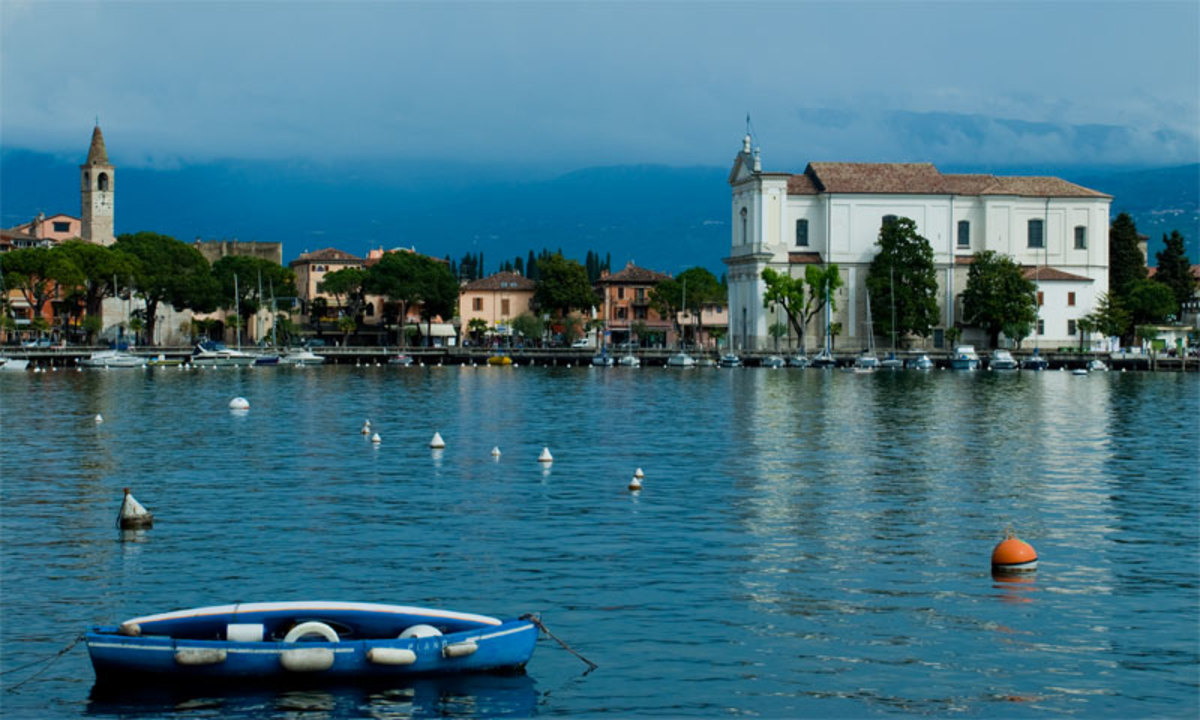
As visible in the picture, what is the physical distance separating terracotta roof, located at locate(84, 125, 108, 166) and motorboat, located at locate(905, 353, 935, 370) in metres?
90.8

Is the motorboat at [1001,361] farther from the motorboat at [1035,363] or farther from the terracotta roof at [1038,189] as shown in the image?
the terracotta roof at [1038,189]

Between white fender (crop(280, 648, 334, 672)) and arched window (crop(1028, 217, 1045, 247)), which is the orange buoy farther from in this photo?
arched window (crop(1028, 217, 1045, 247))

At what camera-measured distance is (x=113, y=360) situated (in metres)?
120

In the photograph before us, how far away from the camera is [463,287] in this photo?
166875 millimetres

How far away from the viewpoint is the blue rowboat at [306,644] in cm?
1884

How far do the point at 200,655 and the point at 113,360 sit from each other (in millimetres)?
107116

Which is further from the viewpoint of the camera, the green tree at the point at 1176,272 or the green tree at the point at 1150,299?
the green tree at the point at 1176,272

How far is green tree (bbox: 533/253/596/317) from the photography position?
6186 inches

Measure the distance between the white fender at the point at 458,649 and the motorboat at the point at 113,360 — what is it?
10645 centimetres

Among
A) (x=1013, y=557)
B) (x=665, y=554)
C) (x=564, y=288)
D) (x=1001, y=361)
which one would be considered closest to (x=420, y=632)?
(x=665, y=554)

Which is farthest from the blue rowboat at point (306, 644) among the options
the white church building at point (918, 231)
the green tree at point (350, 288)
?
the green tree at point (350, 288)

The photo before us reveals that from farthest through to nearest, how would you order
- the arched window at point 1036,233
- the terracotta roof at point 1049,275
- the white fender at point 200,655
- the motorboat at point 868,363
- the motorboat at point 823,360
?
the arched window at point 1036,233, the terracotta roof at point 1049,275, the motorboat at point 823,360, the motorboat at point 868,363, the white fender at point 200,655

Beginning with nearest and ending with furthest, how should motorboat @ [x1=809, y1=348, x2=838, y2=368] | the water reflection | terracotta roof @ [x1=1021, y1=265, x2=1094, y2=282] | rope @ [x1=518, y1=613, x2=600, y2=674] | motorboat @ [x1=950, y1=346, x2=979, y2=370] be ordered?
the water reflection
rope @ [x1=518, y1=613, x2=600, y2=674]
motorboat @ [x1=950, y1=346, x2=979, y2=370]
motorboat @ [x1=809, y1=348, x2=838, y2=368]
terracotta roof @ [x1=1021, y1=265, x2=1094, y2=282]

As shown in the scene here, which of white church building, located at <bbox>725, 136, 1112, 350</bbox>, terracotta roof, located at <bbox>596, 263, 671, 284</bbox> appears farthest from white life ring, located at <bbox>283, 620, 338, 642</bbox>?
terracotta roof, located at <bbox>596, 263, 671, 284</bbox>
